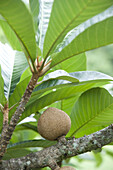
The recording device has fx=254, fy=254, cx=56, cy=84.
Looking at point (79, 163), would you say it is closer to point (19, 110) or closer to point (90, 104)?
point (90, 104)

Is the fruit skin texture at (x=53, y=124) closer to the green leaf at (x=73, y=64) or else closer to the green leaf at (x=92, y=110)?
the green leaf at (x=92, y=110)

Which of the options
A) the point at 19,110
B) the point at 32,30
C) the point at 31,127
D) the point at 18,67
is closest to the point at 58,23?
the point at 32,30

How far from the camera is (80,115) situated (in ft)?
2.93

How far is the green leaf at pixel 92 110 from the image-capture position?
0.85 metres

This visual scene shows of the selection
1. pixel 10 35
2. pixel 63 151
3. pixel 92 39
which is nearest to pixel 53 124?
pixel 63 151

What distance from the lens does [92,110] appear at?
2.88 ft

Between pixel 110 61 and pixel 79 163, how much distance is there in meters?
6.81

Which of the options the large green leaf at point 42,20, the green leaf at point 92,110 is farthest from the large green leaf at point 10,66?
the green leaf at point 92,110

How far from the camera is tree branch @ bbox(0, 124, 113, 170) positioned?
27.9 inches

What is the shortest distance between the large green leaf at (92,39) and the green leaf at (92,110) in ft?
0.78

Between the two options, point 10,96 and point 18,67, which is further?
point 18,67

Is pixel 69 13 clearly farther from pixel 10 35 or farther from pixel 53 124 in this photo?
pixel 10 35

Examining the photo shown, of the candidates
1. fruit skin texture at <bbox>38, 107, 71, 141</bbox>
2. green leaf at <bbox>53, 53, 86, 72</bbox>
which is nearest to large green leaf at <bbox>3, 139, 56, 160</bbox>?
fruit skin texture at <bbox>38, 107, 71, 141</bbox>

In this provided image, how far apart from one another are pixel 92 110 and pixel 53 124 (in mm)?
167
